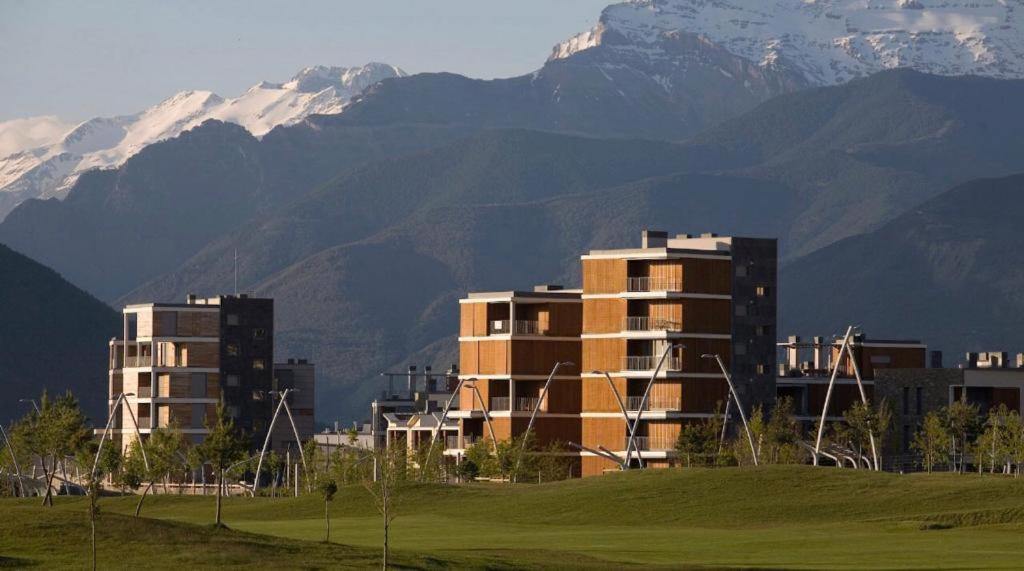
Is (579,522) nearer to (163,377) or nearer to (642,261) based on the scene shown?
(642,261)

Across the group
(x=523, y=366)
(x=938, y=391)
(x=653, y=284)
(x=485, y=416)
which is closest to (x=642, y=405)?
(x=653, y=284)

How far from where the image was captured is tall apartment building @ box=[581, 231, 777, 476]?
151m

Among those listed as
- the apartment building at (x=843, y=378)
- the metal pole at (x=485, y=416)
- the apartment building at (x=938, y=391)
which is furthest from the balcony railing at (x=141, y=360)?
the apartment building at (x=938, y=391)

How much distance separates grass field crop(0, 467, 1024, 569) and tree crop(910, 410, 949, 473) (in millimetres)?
31605

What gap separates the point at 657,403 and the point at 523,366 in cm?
1331

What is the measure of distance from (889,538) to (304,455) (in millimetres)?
82715

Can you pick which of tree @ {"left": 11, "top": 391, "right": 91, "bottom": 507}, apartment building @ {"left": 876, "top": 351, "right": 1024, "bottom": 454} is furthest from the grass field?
apartment building @ {"left": 876, "top": 351, "right": 1024, "bottom": 454}

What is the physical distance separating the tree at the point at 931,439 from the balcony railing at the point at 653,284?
1824 cm

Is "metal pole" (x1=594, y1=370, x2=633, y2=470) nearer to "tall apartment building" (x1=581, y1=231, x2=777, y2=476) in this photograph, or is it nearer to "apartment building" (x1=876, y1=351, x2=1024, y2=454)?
"tall apartment building" (x1=581, y1=231, x2=777, y2=476)

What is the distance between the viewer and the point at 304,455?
166125mm

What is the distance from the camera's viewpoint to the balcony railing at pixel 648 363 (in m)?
152

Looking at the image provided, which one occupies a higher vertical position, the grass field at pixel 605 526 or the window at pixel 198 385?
the window at pixel 198 385

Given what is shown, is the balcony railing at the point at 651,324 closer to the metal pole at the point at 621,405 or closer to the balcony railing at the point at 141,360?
the metal pole at the point at 621,405

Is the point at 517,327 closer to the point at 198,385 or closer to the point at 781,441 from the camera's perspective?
the point at 781,441
